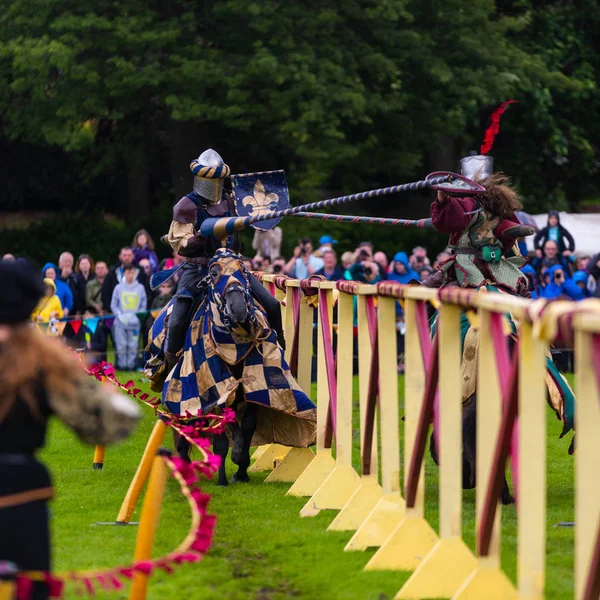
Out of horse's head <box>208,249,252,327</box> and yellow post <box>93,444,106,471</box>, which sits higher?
horse's head <box>208,249,252,327</box>

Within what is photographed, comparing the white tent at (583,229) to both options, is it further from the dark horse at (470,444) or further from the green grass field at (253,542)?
the dark horse at (470,444)

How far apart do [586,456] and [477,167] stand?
4875mm

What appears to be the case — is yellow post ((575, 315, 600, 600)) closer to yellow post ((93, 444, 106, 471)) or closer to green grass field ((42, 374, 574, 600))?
green grass field ((42, 374, 574, 600))

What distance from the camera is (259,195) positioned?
9773 mm

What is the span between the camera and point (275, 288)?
1095 cm

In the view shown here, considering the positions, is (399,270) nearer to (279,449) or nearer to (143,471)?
(279,449)

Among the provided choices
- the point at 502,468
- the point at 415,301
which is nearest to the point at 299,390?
the point at 415,301

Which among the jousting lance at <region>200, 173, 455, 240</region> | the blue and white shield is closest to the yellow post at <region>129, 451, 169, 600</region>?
the jousting lance at <region>200, 173, 455, 240</region>

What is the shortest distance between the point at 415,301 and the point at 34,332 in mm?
2353

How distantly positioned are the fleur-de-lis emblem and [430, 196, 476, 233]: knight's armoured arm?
157 centimetres

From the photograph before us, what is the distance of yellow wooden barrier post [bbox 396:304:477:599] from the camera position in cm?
564

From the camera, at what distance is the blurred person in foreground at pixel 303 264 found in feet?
63.3

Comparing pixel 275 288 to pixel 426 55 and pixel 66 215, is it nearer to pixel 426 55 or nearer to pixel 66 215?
pixel 426 55

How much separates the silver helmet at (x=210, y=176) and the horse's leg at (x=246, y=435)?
60.7 inches
